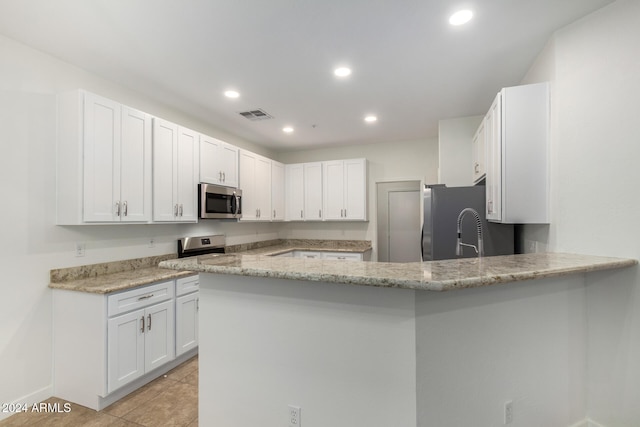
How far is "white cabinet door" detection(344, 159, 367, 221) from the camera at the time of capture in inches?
195

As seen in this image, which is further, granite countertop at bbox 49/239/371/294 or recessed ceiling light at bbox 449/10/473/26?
granite countertop at bbox 49/239/371/294

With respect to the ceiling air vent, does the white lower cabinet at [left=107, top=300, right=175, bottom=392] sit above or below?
below

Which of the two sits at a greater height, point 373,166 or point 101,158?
point 373,166

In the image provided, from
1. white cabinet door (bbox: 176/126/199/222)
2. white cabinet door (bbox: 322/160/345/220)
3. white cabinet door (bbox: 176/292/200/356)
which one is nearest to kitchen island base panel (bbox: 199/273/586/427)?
white cabinet door (bbox: 176/292/200/356)

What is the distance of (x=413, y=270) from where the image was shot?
1271 mm

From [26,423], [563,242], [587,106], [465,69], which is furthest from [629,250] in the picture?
[26,423]

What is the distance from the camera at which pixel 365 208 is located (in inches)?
195

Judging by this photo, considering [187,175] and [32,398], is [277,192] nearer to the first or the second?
[187,175]

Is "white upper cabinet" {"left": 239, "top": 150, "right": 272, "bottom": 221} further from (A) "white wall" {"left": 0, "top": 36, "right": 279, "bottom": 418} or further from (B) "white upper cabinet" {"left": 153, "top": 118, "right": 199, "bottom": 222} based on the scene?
(A) "white wall" {"left": 0, "top": 36, "right": 279, "bottom": 418}

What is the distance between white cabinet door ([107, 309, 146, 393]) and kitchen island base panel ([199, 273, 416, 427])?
1.11 meters

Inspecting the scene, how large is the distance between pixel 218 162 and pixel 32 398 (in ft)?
9.18

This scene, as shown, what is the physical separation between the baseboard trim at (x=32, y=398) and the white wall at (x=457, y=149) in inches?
183

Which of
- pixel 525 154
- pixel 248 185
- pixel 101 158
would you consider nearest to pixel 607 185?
pixel 525 154

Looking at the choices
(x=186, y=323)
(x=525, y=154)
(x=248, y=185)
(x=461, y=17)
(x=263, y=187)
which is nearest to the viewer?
(x=461, y=17)
